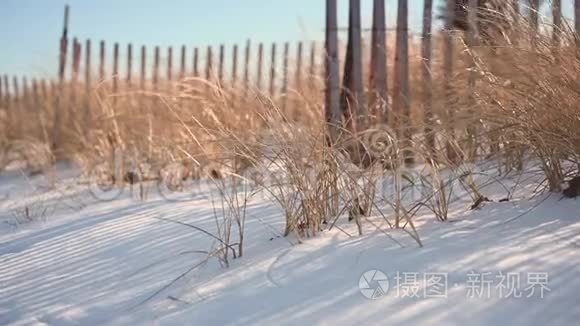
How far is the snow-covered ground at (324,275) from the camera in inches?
48.1

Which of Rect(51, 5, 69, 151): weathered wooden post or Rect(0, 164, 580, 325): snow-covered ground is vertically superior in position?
Rect(51, 5, 69, 151): weathered wooden post

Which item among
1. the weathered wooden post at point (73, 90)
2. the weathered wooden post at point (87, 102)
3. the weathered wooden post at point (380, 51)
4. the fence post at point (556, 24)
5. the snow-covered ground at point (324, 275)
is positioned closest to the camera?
the snow-covered ground at point (324, 275)

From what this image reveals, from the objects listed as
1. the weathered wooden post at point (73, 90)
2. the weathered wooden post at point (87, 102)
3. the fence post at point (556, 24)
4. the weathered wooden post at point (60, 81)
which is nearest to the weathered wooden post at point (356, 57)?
the fence post at point (556, 24)

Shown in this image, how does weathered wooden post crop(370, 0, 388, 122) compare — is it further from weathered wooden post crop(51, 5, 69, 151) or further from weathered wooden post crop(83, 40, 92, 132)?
weathered wooden post crop(51, 5, 69, 151)

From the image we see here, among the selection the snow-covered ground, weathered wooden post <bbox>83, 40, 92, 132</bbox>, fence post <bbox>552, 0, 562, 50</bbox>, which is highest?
fence post <bbox>552, 0, 562, 50</bbox>

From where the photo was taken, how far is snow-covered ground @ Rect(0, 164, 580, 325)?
122 cm

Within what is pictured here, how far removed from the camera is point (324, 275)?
142 centimetres

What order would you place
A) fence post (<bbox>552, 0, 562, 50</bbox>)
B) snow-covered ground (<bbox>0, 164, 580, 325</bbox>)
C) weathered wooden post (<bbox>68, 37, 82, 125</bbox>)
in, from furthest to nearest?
weathered wooden post (<bbox>68, 37, 82, 125</bbox>) → fence post (<bbox>552, 0, 562, 50</bbox>) → snow-covered ground (<bbox>0, 164, 580, 325</bbox>)

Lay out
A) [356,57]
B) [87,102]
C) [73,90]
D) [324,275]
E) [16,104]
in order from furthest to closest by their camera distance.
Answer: [16,104] < [73,90] < [87,102] < [356,57] < [324,275]

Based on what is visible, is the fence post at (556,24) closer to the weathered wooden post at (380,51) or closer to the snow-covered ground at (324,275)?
the snow-covered ground at (324,275)

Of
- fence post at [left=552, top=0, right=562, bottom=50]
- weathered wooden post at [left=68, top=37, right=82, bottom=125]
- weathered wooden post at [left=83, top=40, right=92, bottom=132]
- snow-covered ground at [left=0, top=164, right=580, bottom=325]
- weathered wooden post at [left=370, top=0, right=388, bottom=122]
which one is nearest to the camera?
snow-covered ground at [left=0, top=164, right=580, bottom=325]

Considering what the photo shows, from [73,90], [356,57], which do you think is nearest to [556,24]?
[356,57]

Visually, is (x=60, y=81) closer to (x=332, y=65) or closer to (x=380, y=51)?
(x=332, y=65)

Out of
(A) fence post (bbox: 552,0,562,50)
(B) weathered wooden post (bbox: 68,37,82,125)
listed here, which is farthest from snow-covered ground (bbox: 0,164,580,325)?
(B) weathered wooden post (bbox: 68,37,82,125)
